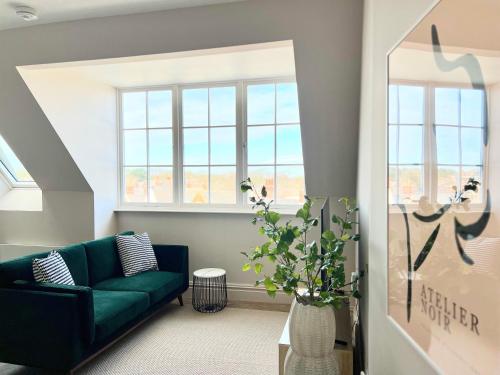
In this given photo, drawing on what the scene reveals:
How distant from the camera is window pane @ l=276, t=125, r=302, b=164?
4051 mm

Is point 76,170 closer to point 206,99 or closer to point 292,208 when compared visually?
point 206,99

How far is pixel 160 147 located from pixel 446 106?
396 centimetres

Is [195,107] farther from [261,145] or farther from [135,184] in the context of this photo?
[135,184]

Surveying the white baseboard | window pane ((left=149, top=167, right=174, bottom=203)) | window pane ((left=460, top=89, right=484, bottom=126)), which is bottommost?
the white baseboard

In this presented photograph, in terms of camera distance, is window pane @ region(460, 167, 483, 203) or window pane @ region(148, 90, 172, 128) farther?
window pane @ region(148, 90, 172, 128)

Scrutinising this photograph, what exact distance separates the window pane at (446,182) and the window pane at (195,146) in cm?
356

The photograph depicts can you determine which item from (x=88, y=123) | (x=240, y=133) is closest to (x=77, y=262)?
(x=88, y=123)

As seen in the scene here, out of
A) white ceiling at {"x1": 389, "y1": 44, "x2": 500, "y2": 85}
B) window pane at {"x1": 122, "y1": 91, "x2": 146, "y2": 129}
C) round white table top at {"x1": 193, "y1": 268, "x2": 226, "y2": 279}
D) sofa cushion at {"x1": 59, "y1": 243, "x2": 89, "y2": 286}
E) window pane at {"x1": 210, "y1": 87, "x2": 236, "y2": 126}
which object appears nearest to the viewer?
white ceiling at {"x1": 389, "y1": 44, "x2": 500, "y2": 85}

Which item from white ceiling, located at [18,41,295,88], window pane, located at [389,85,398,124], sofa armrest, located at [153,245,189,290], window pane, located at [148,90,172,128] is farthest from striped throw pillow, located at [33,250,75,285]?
window pane, located at [389,85,398,124]

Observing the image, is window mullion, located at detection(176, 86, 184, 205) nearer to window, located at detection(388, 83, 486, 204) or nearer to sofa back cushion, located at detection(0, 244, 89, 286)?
sofa back cushion, located at detection(0, 244, 89, 286)

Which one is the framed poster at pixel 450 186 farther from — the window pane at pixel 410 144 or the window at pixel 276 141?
the window at pixel 276 141

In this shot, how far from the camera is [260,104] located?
4.13m

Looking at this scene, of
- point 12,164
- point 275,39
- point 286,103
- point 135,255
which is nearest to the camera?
point 275,39

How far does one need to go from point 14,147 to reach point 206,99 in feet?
7.15
